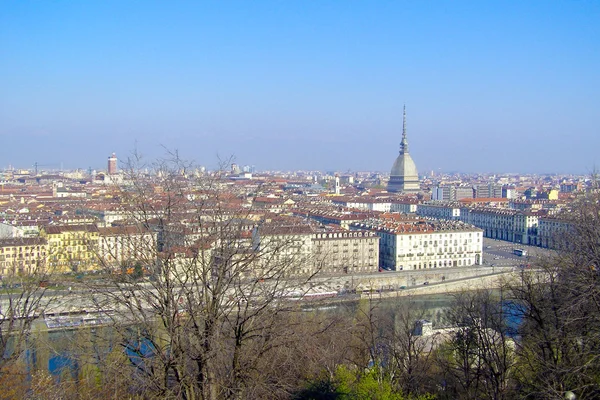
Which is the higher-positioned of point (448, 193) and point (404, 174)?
point (404, 174)

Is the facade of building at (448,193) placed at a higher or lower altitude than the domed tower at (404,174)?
lower

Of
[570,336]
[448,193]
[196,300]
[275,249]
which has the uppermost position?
[275,249]

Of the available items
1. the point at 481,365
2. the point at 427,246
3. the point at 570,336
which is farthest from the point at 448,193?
the point at 570,336

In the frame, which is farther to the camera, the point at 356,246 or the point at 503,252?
the point at 503,252

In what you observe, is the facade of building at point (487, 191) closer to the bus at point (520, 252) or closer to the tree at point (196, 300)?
the bus at point (520, 252)

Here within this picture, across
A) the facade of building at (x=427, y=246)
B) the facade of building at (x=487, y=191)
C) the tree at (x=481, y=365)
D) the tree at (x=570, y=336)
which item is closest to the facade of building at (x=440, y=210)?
the facade of building at (x=427, y=246)

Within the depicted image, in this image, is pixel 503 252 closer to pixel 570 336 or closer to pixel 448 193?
pixel 570 336

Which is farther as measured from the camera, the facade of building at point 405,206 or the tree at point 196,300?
the facade of building at point 405,206

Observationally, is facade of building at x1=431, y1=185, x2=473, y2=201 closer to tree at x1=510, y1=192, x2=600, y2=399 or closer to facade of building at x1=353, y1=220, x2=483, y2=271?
facade of building at x1=353, y1=220, x2=483, y2=271
